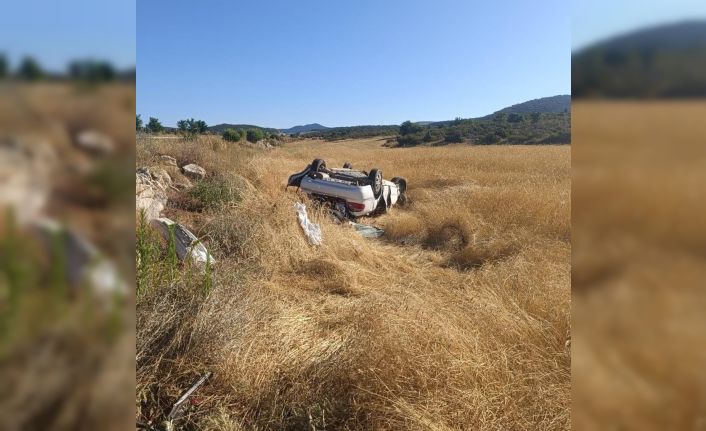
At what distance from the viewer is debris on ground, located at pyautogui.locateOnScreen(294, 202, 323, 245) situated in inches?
246

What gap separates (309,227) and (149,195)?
7.08 feet

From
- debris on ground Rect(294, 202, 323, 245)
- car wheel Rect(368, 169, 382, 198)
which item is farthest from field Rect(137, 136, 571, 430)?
car wheel Rect(368, 169, 382, 198)

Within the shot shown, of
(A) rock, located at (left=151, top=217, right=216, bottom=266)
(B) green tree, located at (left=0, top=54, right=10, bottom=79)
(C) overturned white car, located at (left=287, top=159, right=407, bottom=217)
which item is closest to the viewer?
(B) green tree, located at (left=0, top=54, right=10, bottom=79)

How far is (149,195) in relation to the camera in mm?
6016

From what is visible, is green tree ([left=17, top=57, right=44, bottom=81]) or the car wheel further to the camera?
the car wheel

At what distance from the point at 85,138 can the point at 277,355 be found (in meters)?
2.81

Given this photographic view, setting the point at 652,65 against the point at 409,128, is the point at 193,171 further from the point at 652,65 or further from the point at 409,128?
the point at 409,128

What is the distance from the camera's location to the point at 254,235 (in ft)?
17.4

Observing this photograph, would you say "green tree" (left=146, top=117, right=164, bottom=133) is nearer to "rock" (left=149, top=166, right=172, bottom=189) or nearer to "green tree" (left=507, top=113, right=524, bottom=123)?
"rock" (left=149, top=166, right=172, bottom=189)

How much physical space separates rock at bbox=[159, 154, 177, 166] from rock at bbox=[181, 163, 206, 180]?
0.75 ft

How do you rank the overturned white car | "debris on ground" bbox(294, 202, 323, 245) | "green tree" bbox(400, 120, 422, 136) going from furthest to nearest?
"green tree" bbox(400, 120, 422, 136) → the overturned white car → "debris on ground" bbox(294, 202, 323, 245)

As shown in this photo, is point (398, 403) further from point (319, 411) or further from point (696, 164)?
point (696, 164)

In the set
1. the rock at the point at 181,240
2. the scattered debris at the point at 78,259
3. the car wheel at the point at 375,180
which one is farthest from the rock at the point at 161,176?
the scattered debris at the point at 78,259

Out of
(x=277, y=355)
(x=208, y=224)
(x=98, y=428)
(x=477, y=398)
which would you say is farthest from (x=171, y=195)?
(x=98, y=428)
